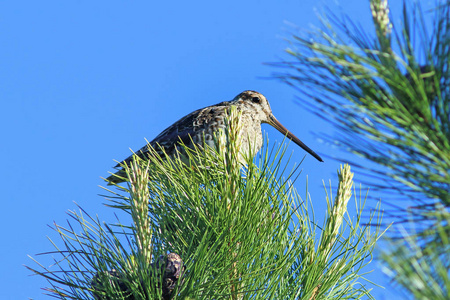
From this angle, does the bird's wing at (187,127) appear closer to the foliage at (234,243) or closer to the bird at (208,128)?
the bird at (208,128)

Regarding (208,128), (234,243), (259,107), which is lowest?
(234,243)

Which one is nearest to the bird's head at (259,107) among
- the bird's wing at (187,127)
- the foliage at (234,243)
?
the bird's wing at (187,127)

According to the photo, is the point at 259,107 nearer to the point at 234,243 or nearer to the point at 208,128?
the point at 208,128

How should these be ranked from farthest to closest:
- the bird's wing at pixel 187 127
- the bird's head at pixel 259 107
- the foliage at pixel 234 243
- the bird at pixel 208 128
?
the bird's head at pixel 259 107 → the bird's wing at pixel 187 127 → the bird at pixel 208 128 → the foliage at pixel 234 243

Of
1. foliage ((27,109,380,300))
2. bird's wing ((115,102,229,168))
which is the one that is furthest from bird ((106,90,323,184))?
foliage ((27,109,380,300))

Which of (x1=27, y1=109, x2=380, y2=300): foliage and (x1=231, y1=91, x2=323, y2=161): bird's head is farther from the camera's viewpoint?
(x1=231, y1=91, x2=323, y2=161): bird's head

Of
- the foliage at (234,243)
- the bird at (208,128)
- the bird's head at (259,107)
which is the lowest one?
the foliage at (234,243)

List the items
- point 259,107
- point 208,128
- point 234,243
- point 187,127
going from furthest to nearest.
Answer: point 259,107 → point 187,127 → point 208,128 → point 234,243

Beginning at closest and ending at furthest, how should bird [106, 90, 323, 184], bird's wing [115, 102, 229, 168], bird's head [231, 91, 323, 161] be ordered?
bird [106, 90, 323, 184] < bird's wing [115, 102, 229, 168] < bird's head [231, 91, 323, 161]

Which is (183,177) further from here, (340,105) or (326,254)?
(340,105)

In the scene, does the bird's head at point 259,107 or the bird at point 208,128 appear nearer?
the bird at point 208,128

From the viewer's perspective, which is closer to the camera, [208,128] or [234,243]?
[234,243]

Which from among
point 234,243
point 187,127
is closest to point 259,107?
point 187,127

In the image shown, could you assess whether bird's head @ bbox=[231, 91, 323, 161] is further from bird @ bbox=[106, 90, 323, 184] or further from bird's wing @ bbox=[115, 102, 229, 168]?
bird's wing @ bbox=[115, 102, 229, 168]
